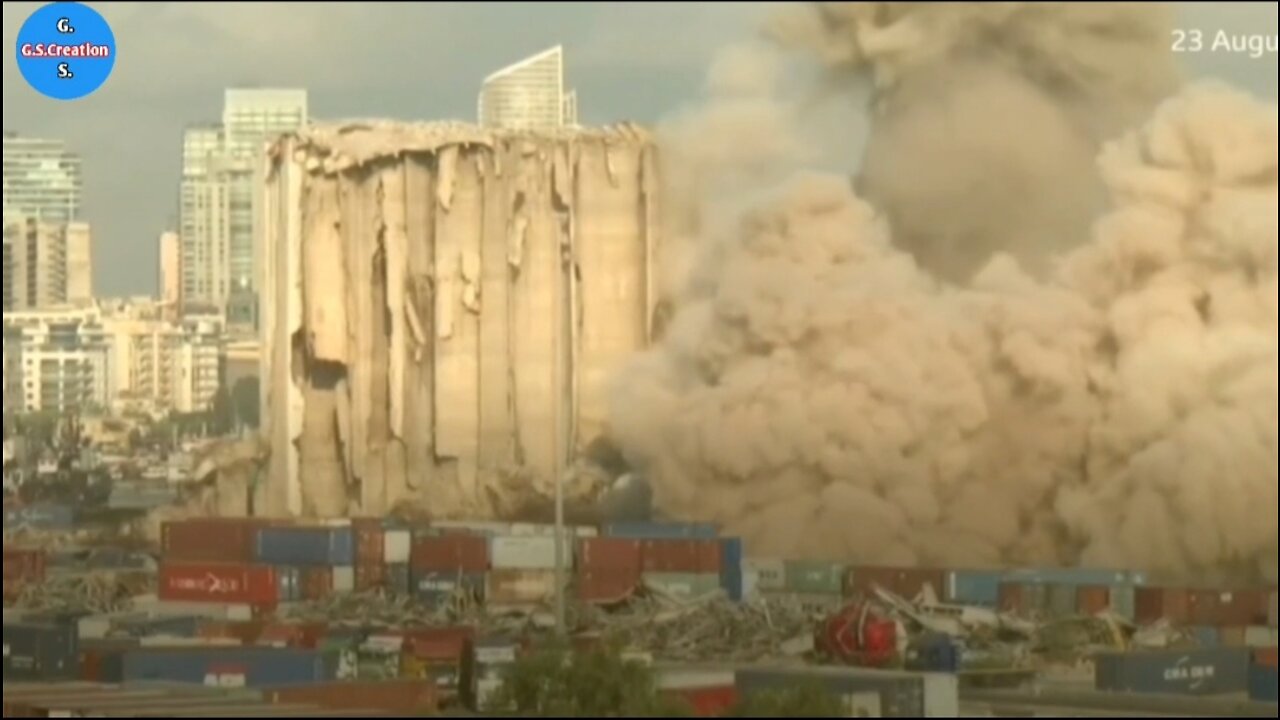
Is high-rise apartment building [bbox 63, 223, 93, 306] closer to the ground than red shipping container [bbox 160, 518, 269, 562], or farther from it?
farther from it

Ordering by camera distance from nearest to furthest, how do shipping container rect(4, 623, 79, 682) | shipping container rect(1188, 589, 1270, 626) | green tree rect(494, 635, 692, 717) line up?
green tree rect(494, 635, 692, 717) < shipping container rect(4, 623, 79, 682) < shipping container rect(1188, 589, 1270, 626)

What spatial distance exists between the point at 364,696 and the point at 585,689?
1.93m

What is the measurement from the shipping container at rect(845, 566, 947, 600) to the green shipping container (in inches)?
13.0

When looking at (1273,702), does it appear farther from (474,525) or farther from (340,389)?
(340,389)

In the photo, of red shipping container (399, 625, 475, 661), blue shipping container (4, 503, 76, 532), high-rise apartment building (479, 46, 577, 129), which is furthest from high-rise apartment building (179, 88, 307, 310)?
red shipping container (399, 625, 475, 661)

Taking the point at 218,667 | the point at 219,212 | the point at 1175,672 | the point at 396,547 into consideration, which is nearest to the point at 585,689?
the point at 218,667

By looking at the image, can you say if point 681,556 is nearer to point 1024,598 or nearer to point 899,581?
point 899,581

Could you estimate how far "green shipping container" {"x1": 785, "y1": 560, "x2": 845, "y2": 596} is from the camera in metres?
29.0

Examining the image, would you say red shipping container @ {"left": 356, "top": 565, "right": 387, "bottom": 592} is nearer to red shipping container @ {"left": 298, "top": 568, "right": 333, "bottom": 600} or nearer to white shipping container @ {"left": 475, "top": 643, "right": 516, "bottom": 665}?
red shipping container @ {"left": 298, "top": 568, "right": 333, "bottom": 600}

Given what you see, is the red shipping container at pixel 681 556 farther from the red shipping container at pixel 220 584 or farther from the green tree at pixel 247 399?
the green tree at pixel 247 399

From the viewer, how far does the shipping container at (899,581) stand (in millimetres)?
27766

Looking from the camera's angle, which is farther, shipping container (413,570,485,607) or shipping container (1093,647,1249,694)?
shipping container (413,570,485,607)

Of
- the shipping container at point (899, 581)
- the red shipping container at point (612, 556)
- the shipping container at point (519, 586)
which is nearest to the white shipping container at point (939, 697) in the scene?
the shipping container at point (899, 581)

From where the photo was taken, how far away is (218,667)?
68.2ft
